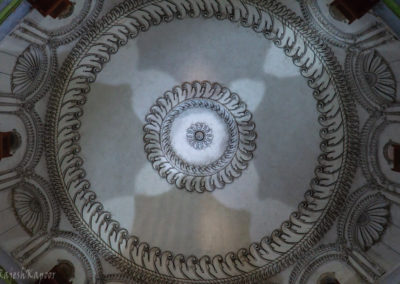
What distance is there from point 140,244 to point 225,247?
2.05m

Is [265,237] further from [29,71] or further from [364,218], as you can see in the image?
[29,71]

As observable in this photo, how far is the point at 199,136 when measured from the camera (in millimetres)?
9820

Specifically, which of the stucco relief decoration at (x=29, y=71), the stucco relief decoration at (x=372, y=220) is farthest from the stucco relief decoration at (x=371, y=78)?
the stucco relief decoration at (x=29, y=71)

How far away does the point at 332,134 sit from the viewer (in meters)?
8.67

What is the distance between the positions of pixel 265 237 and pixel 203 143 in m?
2.75

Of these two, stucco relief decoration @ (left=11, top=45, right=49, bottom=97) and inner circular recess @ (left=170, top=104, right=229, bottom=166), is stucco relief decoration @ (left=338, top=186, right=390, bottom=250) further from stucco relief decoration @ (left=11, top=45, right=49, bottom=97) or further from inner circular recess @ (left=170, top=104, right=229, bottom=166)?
stucco relief decoration @ (left=11, top=45, right=49, bottom=97)

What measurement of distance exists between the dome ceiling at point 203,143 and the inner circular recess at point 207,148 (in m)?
0.03

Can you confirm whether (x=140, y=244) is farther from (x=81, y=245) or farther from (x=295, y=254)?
(x=295, y=254)

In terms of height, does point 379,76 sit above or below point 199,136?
above

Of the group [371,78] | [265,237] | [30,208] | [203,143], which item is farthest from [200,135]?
[30,208]

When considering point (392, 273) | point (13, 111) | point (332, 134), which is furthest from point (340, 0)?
point (13, 111)

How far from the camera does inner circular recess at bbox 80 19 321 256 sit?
884cm

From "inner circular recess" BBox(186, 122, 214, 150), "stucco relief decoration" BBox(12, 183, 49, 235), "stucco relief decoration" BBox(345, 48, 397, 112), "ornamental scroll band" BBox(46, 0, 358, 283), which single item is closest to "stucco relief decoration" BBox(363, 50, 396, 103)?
"stucco relief decoration" BBox(345, 48, 397, 112)

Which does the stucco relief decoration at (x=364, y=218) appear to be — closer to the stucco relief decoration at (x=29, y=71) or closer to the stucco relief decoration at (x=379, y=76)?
the stucco relief decoration at (x=379, y=76)
